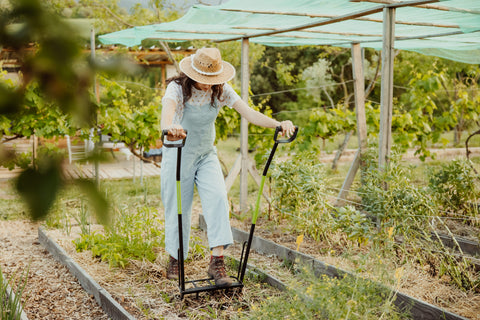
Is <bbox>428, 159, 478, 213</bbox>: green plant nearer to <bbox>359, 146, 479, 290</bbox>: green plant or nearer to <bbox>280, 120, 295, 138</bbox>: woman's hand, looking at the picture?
<bbox>359, 146, 479, 290</bbox>: green plant

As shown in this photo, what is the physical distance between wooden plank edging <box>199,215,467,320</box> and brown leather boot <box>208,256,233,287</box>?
44 cm

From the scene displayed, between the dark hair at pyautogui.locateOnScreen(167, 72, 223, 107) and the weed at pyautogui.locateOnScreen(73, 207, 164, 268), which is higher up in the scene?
the dark hair at pyautogui.locateOnScreen(167, 72, 223, 107)

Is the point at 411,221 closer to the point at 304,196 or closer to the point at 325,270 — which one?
the point at 325,270

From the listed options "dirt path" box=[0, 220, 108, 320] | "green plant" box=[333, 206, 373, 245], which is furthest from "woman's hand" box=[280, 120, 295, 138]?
"dirt path" box=[0, 220, 108, 320]

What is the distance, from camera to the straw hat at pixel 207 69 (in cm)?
284

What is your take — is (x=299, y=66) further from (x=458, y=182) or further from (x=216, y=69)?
(x=216, y=69)

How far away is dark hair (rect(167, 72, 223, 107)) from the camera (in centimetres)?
296

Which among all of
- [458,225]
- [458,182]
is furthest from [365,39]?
[458,225]

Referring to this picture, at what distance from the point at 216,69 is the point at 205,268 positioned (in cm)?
147

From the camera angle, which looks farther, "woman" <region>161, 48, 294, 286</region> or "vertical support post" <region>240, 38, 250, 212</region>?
"vertical support post" <region>240, 38, 250, 212</region>

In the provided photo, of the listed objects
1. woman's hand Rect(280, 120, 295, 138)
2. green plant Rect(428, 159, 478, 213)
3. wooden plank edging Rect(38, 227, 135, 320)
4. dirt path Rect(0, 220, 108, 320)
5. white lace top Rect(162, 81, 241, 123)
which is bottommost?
dirt path Rect(0, 220, 108, 320)

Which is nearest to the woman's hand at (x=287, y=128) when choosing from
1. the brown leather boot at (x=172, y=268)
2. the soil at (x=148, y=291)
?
the soil at (x=148, y=291)

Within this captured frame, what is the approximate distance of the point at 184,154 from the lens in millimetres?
3051

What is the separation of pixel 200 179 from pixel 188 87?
1.93 ft
